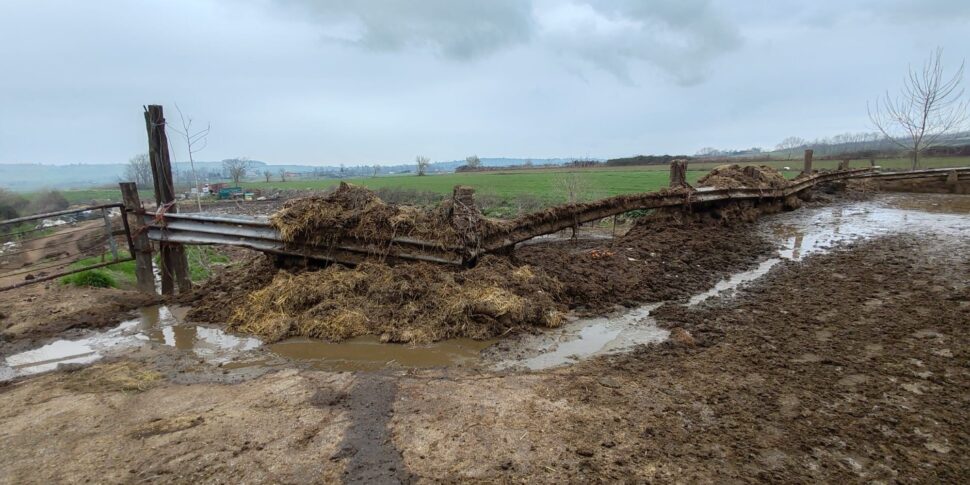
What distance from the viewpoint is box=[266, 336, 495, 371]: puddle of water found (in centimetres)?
444

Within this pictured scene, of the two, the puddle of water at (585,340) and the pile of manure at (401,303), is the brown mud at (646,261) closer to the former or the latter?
the puddle of water at (585,340)

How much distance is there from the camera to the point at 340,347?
486cm

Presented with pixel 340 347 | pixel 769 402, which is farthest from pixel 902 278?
pixel 340 347

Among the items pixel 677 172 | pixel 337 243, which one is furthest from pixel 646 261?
pixel 677 172

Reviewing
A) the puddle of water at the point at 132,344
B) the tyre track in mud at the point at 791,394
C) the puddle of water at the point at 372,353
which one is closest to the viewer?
the tyre track in mud at the point at 791,394

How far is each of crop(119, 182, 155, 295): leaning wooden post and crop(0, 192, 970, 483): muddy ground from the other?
2970 mm

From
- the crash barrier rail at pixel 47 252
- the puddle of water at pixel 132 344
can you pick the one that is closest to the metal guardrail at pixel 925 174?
the puddle of water at pixel 132 344

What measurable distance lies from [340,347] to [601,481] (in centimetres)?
317

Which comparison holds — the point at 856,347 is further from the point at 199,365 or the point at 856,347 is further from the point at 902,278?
the point at 199,365

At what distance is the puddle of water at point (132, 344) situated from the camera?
15.3ft

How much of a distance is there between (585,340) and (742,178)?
437 inches

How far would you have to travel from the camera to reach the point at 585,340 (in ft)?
16.3

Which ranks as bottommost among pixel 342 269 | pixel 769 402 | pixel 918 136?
pixel 769 402

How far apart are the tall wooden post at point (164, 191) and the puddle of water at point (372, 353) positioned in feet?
11.2
